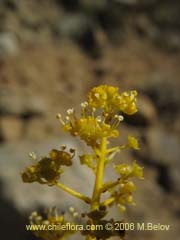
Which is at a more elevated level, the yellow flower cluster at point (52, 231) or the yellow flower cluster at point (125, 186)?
the yellow flower cluster at point (125, 186)

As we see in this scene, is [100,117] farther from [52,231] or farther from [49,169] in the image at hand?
[52,231]

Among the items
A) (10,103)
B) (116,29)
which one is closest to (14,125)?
(10,103)

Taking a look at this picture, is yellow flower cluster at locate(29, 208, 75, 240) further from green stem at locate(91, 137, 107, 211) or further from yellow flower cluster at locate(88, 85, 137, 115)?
yellow flower cluster at locate(88, 85, 137, 115)

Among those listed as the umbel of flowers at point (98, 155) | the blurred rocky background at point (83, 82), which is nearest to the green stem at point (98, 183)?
the umbel of flowers at point (98, 155)

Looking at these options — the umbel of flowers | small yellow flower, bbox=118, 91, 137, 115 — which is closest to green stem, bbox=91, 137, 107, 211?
the umbel of flowers

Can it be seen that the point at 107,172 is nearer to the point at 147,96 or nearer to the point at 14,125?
the point at 14,125

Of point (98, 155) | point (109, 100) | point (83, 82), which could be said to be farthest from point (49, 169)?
point (83, 82)

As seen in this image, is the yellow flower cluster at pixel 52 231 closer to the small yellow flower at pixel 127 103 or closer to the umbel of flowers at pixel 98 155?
the umbel of flowers at pixel 98 155
